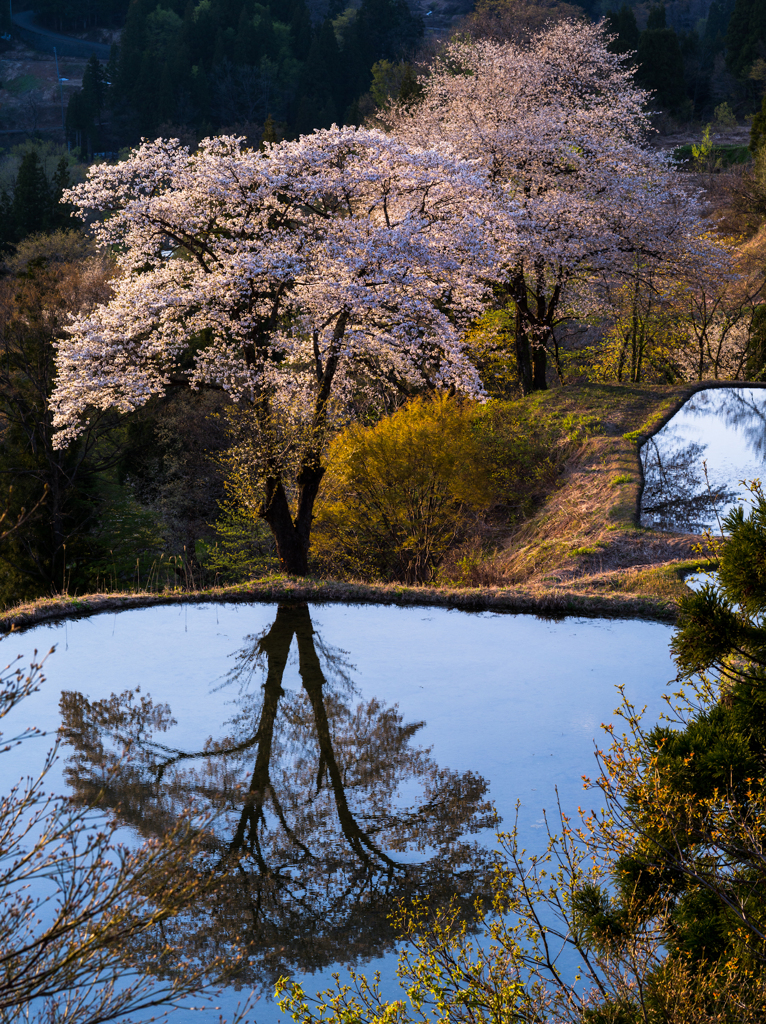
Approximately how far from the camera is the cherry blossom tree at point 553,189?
17.1 m

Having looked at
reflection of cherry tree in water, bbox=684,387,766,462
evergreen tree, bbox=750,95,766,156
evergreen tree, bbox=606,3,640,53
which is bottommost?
reflection of cherry tree in water, bbox=684,387,766,462

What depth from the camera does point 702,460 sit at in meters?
12.7

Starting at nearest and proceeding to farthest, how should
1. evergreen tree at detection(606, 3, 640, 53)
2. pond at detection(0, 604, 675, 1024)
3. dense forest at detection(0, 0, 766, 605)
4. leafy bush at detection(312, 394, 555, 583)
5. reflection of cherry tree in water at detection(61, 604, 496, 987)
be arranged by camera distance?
reflection of cherry tree in water at detection(61, 604, 496, 987) → pond at detection(0, 604, 675, 1024) → leafy bush at detection(312, 394, 555, 583) → dense forest at detection(0, 0, 766, 605) → evergreen tree at detection(606, 3, 640, 53)

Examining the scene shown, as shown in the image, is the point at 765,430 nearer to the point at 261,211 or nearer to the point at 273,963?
the point at 261,211

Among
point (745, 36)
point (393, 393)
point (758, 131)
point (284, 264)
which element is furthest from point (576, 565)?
point (745, 36)

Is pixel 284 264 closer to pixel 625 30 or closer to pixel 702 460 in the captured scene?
pixel 702 460

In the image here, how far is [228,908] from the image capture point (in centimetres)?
418

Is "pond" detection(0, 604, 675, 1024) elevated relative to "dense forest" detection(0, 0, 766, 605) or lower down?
lower down

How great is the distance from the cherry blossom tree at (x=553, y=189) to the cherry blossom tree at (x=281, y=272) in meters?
3.91

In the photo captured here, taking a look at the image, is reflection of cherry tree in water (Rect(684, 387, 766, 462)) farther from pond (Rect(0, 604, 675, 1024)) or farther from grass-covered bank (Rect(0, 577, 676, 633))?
pond (Rect(0, 604, 675, 1024))

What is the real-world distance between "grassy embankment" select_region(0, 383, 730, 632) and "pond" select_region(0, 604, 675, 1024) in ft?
0.86

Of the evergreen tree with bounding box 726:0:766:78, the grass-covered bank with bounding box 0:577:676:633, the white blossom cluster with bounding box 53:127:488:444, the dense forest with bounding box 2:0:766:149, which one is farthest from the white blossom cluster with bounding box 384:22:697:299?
the evergreen tree with bounding box 726:0:766:78

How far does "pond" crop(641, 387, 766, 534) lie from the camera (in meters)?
11.1

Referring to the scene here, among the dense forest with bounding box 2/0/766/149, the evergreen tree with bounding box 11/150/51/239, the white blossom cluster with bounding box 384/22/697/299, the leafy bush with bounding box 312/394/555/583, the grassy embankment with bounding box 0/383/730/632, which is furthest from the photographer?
the dense forest with bounding box 2/0/766/149
